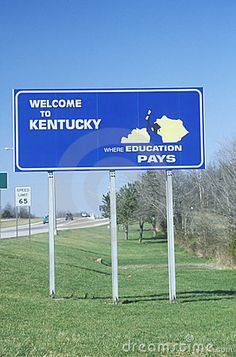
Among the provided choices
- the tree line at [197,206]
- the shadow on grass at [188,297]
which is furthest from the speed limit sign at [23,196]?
the shadow on grass at [188,297]

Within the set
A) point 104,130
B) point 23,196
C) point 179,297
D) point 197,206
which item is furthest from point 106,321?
point 197,206

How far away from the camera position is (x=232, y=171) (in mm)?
45438

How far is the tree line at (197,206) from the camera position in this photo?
40969 mm

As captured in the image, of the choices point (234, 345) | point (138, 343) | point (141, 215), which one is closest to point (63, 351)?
point (138, 343)

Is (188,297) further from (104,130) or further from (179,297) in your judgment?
(104,130)

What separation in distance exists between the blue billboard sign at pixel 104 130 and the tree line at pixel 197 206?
1835cm

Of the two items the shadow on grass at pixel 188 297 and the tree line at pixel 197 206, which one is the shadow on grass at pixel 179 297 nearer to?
the shadow on grass at pixel 188 297

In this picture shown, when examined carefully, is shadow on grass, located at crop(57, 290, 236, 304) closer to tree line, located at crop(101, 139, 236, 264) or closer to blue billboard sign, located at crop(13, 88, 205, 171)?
blue billboard sign, located at crop(13, 88, 205, 171)

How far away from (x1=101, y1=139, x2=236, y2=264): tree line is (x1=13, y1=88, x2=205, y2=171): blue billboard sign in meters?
18.4

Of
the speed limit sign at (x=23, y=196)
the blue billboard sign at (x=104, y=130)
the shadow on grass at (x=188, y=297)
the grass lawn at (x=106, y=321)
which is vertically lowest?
the shadow on grass at (x=188, y=297)

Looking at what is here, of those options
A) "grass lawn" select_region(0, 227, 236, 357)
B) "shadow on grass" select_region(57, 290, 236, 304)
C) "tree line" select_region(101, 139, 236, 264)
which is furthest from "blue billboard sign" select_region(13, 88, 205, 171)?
"tree line" select_region(101, 139, 236, 264)

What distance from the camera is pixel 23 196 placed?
1394 inches

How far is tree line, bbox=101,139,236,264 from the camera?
41.0 meters

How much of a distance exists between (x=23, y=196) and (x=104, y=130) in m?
21.8
